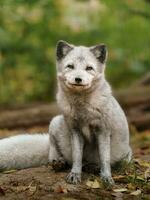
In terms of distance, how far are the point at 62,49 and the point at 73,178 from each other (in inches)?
53.9

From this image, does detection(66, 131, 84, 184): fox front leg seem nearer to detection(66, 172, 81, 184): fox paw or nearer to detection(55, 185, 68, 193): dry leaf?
detection(66, 172, 81, 184): fox paw

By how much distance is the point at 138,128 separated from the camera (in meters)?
10.9

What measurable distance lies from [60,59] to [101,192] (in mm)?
1468

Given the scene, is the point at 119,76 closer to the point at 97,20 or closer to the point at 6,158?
the point at 97,20

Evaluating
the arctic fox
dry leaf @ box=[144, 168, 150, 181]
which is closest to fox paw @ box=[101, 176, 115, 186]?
the arctic fox

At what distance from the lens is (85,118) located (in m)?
5.82

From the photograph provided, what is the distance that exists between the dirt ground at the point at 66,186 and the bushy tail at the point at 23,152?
26 centimetres

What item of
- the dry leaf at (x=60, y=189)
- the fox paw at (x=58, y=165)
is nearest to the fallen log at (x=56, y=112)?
the fox paw at (x=58, y=165)

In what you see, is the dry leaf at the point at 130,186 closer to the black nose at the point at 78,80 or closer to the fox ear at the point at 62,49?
the black nose at the point at 78,80

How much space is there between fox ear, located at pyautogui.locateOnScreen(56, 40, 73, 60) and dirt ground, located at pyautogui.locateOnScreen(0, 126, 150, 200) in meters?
1.26

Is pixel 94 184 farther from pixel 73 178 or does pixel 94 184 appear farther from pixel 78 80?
pixel 78 80

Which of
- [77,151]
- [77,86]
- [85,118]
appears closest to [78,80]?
[77,86]

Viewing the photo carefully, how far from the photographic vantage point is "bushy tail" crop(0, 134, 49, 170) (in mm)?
6414

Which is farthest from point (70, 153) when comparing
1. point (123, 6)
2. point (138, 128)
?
point (123, 6)
